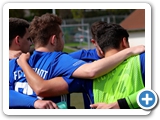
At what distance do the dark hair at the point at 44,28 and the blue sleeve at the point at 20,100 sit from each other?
1.19 ft

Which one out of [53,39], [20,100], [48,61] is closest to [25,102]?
[20,100]

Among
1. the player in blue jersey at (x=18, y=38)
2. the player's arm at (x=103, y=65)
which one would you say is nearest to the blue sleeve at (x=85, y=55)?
the player in blue jersey at (x=18, y=38)

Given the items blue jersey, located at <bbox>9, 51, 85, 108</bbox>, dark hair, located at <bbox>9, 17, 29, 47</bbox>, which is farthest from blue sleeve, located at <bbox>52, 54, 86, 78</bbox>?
dark hair, located at <bbox>9, 17, 29, 47</bbox>

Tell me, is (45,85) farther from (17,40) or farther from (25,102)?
(17,40)

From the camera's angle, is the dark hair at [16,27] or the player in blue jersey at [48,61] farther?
the dark hair at [16,27]

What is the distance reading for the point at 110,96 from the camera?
218 cm

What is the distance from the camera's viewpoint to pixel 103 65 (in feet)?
6.91

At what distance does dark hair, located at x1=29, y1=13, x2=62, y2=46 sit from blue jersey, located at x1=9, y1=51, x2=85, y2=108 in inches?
3.8

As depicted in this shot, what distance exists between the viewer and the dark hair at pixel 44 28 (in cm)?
235

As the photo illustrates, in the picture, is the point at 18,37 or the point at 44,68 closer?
the point at 44,68

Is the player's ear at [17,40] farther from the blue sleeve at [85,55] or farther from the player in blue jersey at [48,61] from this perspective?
the blue sleeve at [85,55]

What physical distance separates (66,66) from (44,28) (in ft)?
1.04
